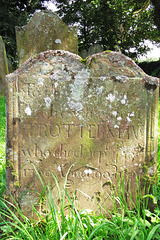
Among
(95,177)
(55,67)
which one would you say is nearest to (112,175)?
(95,177)

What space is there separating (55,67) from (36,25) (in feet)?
6.33

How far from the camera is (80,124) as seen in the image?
2066 mm

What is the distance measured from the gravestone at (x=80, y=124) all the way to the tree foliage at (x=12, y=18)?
12757mm

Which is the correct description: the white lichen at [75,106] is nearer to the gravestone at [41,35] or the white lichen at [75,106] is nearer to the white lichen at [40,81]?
the white lichen at [40,81]

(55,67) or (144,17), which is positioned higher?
(144,17)

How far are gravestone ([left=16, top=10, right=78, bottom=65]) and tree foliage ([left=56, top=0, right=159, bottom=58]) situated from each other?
9.87 meters

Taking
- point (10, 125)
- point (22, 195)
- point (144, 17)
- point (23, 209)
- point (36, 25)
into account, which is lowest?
point (23, 209)

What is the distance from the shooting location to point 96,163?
2135 mm

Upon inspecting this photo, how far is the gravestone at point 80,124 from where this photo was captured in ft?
6.51

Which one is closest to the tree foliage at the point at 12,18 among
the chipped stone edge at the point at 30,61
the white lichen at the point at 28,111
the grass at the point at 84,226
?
the chipped stone edge at the point at 30,61

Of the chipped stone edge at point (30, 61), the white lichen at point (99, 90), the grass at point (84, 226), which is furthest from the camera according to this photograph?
the white lichen at point (99, 90)

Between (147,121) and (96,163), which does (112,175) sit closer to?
(96,163)

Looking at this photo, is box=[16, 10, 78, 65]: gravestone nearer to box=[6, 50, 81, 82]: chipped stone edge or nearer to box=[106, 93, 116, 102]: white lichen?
box=[6, 50, 81, 82]: chipped stone edge

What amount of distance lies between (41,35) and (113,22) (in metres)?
12.2
